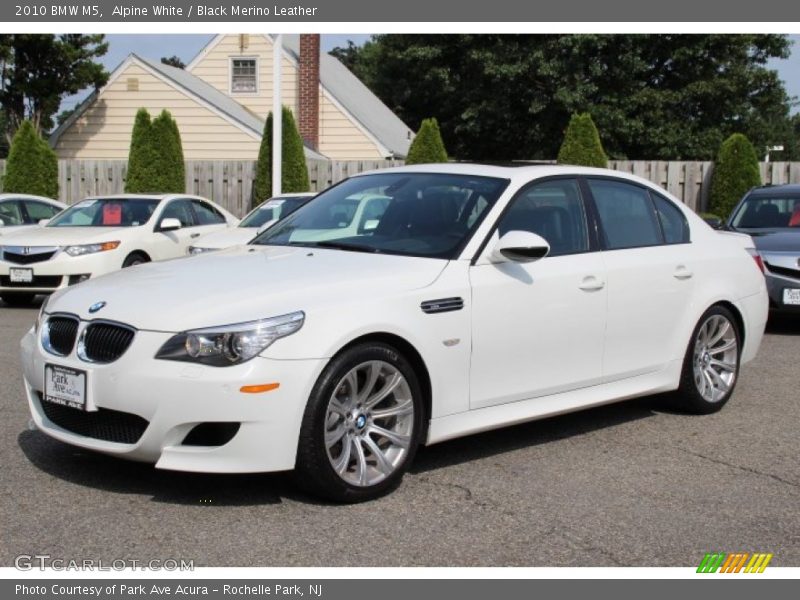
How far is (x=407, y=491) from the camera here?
528cm

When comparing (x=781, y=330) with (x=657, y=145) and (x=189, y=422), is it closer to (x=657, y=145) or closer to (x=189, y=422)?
(x=189, y=422)

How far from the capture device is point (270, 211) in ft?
49.3

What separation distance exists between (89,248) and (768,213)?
8543 mm

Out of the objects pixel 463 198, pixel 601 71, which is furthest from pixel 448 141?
pixel 463 198

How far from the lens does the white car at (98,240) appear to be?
1305cm

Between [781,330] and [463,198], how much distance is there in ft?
23.8

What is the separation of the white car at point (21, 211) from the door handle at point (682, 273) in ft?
37.2

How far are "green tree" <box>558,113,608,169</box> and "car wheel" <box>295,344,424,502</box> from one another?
1905cm

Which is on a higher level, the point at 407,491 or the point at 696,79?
the point at 696,79

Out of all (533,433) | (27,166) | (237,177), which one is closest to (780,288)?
(533,433)

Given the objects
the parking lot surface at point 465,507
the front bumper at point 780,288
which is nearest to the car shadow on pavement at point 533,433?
the parking lot surface at point 465,507

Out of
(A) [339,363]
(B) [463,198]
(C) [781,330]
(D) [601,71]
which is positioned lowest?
(C) [781,330]

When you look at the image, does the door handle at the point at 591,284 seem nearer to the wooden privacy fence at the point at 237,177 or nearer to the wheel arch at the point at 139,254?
the wheel arch at the point at 139,254
